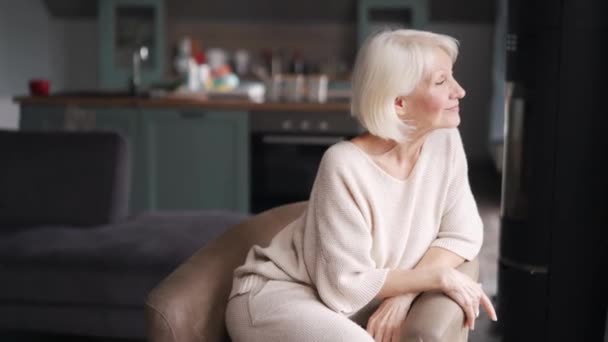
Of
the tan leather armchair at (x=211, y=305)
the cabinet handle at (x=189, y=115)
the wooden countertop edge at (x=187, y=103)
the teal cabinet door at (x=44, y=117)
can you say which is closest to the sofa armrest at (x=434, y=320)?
the tan leather armchair at (x=211, y=305)

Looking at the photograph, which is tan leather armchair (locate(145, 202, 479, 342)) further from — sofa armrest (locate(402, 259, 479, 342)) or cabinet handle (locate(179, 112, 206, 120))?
cabinet handle (locate(179, 112, 206, 120))

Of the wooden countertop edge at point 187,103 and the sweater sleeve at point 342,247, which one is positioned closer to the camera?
Answer: the sweater sleeve at point 342,247

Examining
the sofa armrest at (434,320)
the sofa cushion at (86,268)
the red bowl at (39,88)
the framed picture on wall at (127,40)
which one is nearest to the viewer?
the sofa armrest at (434,320)

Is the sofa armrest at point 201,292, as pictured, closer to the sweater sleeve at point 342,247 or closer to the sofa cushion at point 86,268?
the sweater sleeve at point 342,247

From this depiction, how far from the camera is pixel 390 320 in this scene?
1.86 metres

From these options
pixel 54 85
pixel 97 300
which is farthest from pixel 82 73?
pixel 97 300

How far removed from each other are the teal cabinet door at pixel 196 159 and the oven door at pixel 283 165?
67 mm

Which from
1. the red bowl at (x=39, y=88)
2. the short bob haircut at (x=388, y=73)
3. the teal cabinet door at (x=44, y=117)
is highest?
the short bob haircut at (x=388, y=73)

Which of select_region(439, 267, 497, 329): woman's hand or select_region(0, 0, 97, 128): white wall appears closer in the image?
select_region(439, 267, 497, 329): woman's hand

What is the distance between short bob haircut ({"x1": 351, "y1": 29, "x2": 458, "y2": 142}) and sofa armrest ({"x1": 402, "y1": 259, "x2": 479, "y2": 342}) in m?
0.34

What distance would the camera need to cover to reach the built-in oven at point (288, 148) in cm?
490

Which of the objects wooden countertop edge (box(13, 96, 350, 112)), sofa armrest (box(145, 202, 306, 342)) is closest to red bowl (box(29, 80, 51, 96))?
wooden countertop edge (box(13, 96, 350, 112))

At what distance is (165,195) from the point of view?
5113 millimetres

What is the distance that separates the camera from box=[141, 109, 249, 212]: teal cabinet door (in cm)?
500
